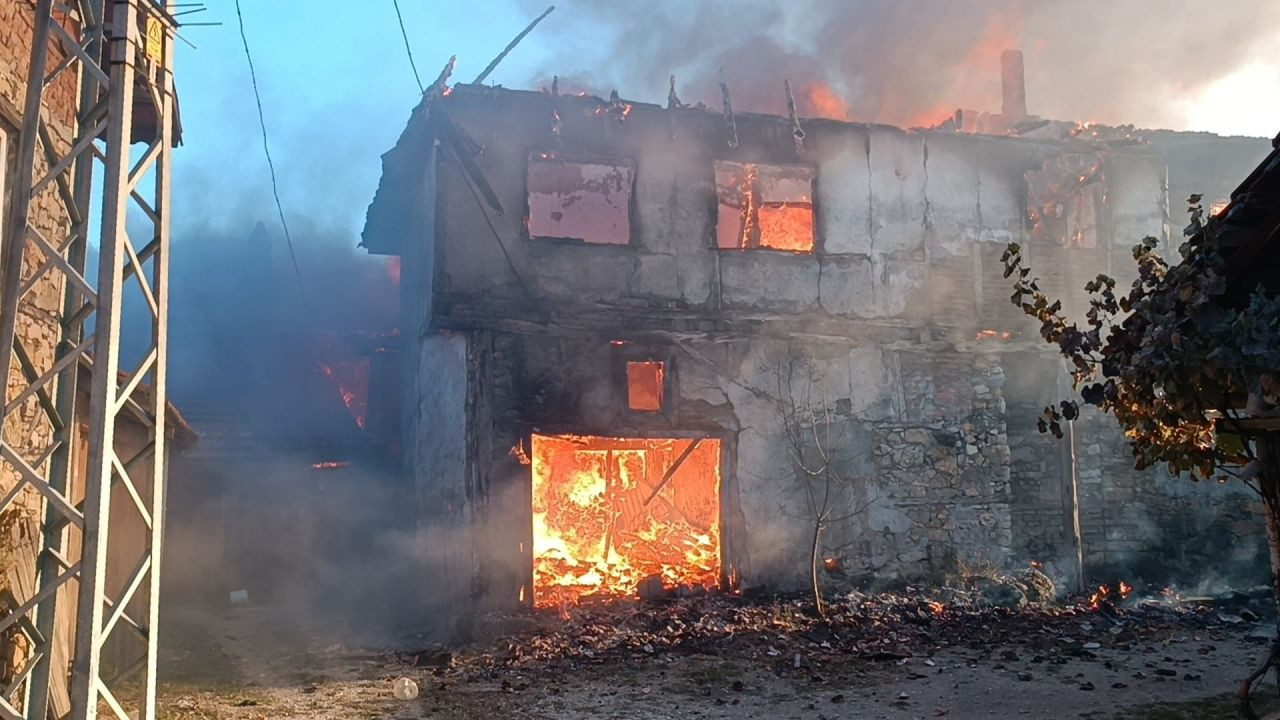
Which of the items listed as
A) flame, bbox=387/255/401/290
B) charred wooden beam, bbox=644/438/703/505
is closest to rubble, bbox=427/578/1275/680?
charred wooden beam, bbox=644/438/703/505

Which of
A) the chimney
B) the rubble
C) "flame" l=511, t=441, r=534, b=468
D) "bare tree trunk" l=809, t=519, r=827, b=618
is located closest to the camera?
the rubble

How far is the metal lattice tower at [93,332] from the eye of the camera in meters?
5.07

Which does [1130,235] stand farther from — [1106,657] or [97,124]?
[97,124]

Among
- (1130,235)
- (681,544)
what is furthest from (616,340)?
(1130,235)

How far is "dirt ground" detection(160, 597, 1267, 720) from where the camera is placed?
27.6 ft

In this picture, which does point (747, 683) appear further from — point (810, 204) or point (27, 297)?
point (810, 204)

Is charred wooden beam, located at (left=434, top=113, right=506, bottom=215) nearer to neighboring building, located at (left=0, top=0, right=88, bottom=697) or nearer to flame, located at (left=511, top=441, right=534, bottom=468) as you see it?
flame, located at (left=511, top=441, right=534, bottom=468)

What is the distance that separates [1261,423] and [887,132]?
10.4 metres

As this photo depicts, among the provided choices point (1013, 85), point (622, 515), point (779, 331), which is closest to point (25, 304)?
point (779, 331)

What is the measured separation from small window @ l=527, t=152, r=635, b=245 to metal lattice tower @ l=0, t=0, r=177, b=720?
7.67 metres

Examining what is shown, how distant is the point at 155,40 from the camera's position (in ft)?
20.6

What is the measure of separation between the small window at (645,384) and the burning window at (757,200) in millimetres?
2463

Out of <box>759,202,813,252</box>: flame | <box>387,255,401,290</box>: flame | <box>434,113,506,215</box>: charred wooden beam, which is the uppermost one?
<box>387,255,401,290</box>: flame

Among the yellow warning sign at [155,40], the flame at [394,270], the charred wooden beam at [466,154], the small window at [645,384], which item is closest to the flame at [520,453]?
the small window at [645,384]
